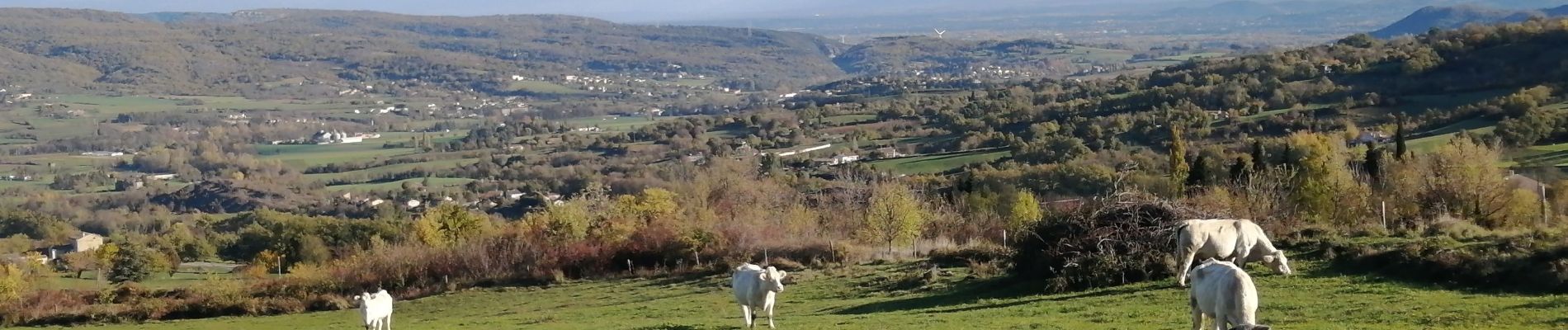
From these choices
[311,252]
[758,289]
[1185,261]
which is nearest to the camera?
[1185,261]

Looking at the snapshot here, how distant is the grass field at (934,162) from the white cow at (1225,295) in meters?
79.2

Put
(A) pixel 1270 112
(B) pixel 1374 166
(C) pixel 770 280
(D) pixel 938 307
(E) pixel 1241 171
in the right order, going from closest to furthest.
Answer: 1. (C) pixel 770 280
2. (D) pixel 938 307
3. (E) pixel 1241 171
4. (B) pixel 1374 166
5. (A) pixel 1270 112

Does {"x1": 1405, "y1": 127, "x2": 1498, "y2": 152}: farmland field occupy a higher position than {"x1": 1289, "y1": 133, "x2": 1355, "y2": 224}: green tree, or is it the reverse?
{"x1": 1289, "y1": 133, "x2": 1355, "y2": 224}: green tree

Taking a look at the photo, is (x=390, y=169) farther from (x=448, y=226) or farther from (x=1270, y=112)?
(x=1270, y=112)

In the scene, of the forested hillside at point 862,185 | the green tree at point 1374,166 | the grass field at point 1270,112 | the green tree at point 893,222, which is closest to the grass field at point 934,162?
the forested hillside at point 862,185

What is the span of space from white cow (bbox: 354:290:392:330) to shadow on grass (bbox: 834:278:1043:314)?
815cm

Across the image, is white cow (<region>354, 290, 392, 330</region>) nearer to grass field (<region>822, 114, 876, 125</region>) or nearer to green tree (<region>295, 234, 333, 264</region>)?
green tree (<region>295, 234, 333, 264</region>)

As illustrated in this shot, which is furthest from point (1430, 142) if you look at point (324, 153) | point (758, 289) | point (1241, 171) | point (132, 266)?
point (324, 153)

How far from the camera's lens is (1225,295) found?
43.2ft

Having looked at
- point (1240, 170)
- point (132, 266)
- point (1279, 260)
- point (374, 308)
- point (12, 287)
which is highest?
point (1279, 260)

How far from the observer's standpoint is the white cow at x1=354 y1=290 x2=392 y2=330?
22828 mm

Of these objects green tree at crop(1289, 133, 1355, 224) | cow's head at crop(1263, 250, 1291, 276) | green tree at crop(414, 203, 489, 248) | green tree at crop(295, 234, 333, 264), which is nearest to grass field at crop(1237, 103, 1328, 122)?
green tree at crop(1289, 133, 1355, 224)

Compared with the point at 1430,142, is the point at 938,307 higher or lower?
higher

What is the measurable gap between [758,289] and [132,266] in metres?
53.2
